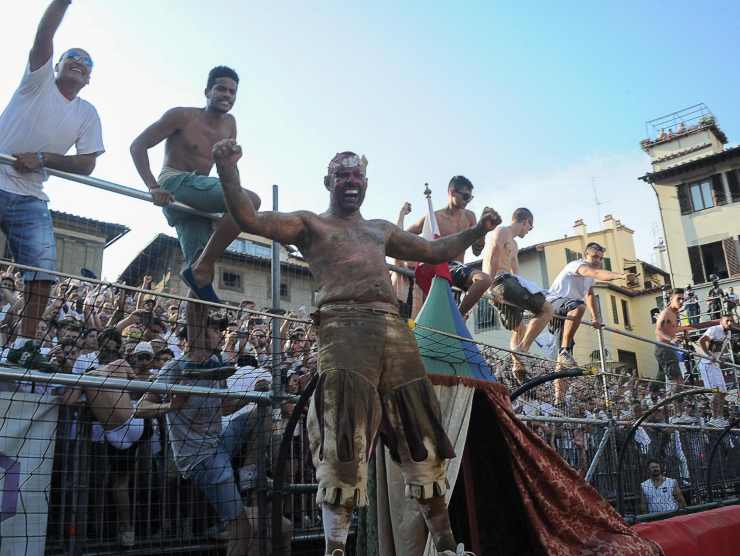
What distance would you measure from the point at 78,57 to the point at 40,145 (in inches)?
30.3

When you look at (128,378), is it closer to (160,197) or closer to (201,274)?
(201,274)

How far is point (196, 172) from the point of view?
5070 mm

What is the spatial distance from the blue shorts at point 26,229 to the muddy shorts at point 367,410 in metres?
1.96

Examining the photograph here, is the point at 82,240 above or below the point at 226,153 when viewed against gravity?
Result: above

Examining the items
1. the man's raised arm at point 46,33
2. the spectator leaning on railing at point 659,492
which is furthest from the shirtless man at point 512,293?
the man's raised arm at point 46,33

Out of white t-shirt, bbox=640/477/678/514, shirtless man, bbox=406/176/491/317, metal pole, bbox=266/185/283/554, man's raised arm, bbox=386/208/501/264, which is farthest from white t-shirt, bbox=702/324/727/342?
metal pole, bbox=266/185/283/554

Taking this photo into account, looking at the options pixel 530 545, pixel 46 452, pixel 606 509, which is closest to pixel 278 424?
pixel 46 452

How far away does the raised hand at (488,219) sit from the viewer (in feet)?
13.8

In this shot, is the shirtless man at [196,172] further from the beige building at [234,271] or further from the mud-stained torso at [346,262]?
the mud-stained torso at [346,262]

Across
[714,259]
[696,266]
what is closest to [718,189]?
[714,259]

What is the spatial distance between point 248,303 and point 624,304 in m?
31.4

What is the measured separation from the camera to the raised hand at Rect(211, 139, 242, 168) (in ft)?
11.2

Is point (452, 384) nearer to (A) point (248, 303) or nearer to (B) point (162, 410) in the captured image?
(B) point (162, 410)

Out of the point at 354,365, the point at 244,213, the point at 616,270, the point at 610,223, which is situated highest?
the point at 610,223
